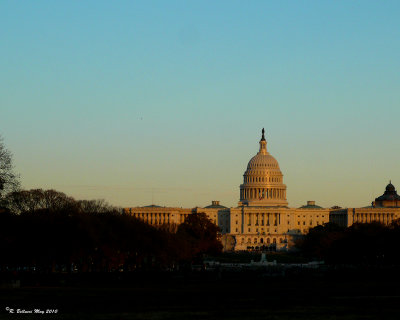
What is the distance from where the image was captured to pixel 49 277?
85375mm

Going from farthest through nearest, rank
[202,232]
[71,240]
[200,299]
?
[202,232] → [71,240] → [200,299]

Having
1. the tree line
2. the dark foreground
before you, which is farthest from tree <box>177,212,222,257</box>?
the dark foreground

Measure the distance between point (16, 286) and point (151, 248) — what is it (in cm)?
Result: 4281

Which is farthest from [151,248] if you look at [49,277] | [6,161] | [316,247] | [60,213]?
[316,247]

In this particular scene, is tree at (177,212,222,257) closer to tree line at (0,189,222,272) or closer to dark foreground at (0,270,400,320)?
tree line at (0,189,222,272)

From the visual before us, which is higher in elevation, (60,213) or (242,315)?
(60,213)

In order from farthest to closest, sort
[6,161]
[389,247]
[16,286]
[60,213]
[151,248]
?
[389,247] < [151,248] < [60,213] < [6,161] < [16,286]

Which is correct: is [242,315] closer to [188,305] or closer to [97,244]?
[188,305]

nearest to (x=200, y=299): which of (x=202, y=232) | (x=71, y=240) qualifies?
(x=71, y=240)

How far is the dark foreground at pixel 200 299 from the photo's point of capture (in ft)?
166

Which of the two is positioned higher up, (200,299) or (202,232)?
(202,232)

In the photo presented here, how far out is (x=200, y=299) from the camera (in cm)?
6025

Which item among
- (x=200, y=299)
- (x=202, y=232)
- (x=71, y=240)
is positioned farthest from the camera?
(x=202, y=232)

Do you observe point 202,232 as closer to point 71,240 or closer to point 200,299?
point 71,240
